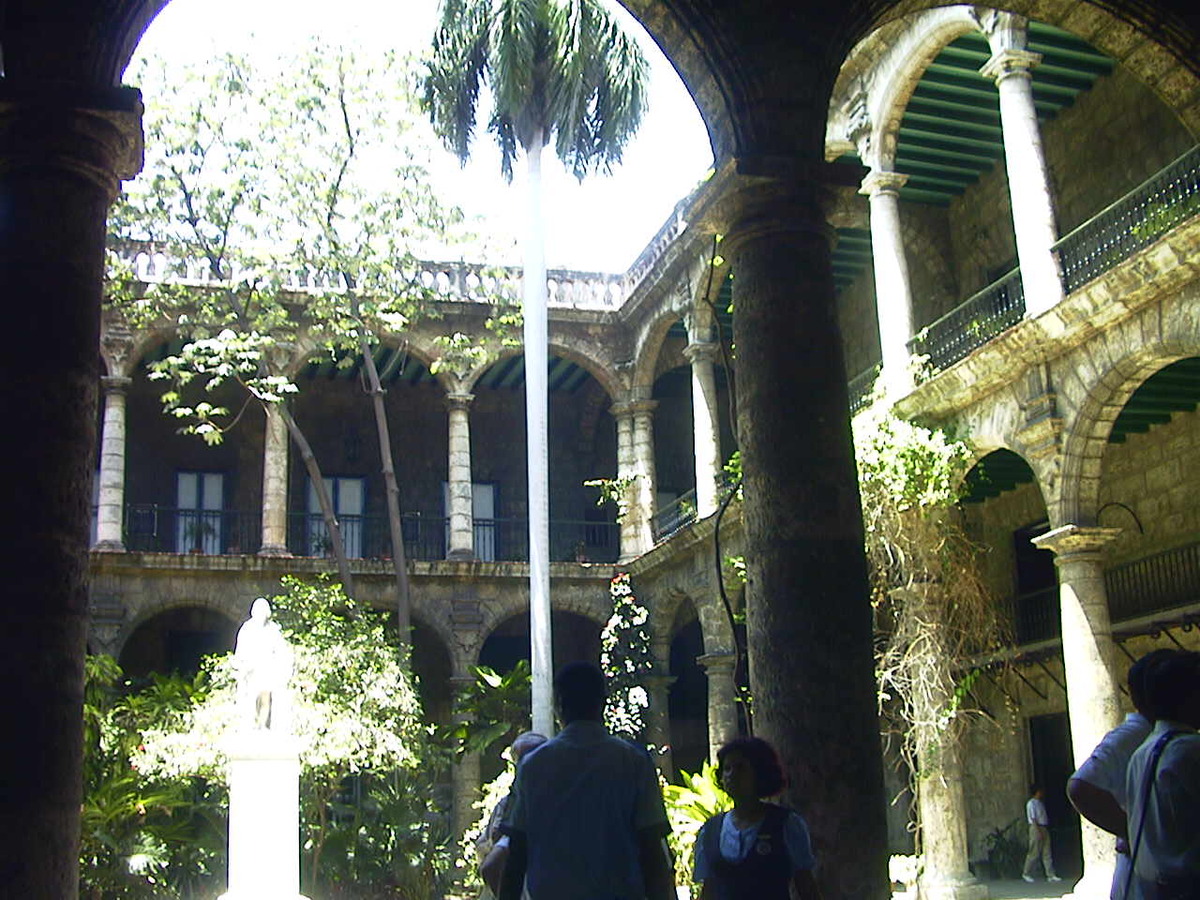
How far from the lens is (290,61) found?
1853 cm

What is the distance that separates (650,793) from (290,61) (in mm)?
16712

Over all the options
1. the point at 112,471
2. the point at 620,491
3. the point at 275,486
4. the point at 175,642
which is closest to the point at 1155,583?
the point at 620,491

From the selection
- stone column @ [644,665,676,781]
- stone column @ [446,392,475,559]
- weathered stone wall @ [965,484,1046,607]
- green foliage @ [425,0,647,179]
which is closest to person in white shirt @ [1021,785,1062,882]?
weathered stone wall @ [965,484,1046,607]

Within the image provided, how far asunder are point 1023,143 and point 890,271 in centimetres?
253

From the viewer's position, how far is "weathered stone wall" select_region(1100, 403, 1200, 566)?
14969mm

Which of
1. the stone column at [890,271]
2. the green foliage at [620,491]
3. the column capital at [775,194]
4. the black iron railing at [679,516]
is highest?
the stone column at [890,271]

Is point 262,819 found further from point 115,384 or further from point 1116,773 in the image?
point 115,384

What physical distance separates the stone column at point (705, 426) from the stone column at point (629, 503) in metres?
1.94

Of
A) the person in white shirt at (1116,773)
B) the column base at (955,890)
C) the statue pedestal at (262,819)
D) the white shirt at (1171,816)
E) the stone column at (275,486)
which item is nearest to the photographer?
the white shirt at (1171,816)

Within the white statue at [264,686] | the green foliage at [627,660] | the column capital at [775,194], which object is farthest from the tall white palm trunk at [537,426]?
the column capital at [775,194]

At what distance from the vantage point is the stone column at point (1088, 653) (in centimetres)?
1247

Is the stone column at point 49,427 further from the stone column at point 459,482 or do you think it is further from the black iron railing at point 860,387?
the stone column at point 459,482

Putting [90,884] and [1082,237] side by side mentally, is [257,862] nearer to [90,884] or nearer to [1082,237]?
[90,884]

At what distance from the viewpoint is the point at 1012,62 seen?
14.0m
